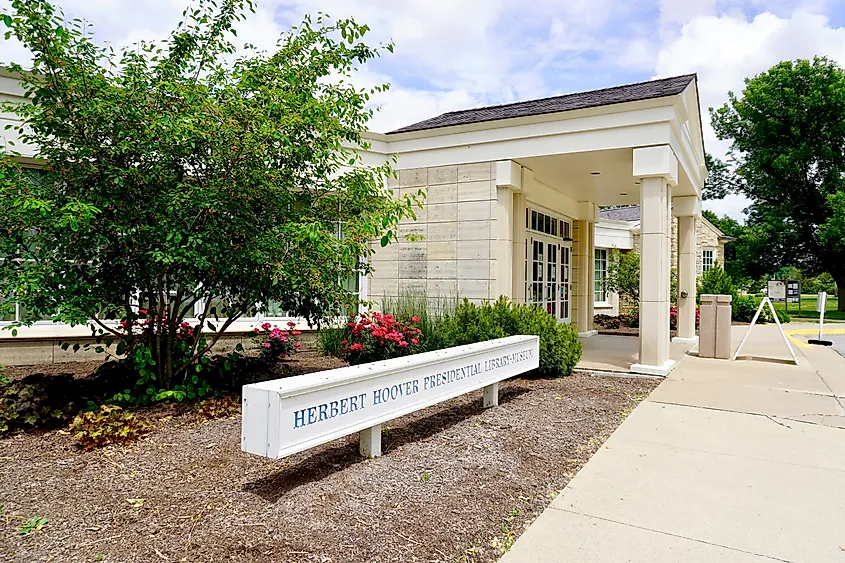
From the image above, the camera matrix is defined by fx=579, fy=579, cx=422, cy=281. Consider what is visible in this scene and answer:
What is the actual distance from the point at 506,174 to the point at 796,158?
25.3 m

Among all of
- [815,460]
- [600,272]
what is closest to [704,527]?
[815,460]

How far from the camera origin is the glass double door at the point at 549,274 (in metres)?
11.9

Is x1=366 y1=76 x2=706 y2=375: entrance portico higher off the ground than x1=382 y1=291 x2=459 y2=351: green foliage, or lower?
higher

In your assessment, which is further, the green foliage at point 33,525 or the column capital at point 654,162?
the column capital at point 654,162

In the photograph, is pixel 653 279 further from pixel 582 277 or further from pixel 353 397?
pixel 582 277

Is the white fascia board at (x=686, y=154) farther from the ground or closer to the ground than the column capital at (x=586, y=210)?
farther from the ground

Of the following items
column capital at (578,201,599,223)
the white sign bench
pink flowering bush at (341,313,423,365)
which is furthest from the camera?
column capital at (578,201,599,223)

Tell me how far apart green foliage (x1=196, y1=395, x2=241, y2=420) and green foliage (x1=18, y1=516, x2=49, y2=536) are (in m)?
2.22

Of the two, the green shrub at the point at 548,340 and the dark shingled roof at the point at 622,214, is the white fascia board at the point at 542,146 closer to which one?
the green shrub at the point at 548,340

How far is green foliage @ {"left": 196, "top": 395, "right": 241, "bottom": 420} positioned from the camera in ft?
18.5

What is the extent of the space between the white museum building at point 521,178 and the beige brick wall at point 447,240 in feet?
0.06

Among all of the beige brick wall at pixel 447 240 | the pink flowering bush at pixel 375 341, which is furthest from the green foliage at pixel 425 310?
the pink flowering bush at pixel 375 341

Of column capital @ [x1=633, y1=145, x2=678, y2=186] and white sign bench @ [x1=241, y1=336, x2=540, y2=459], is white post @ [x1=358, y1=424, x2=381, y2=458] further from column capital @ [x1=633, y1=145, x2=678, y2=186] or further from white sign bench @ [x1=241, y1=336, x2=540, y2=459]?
column capital @ [x1=633, y1=145, x2=678, y2=186]

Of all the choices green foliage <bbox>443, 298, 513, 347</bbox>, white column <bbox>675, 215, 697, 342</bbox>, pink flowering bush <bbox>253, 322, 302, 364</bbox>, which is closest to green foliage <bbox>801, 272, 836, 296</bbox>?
white column <bbox>675, 215, 697, 342</bbox>
